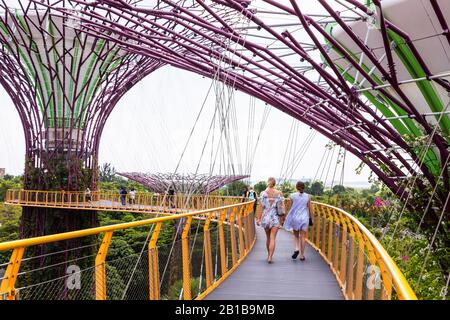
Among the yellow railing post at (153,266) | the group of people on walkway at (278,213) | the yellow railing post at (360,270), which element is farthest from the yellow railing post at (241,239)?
the yellow railing post at (153,266)

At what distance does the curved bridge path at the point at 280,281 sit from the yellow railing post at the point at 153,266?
1.59 m

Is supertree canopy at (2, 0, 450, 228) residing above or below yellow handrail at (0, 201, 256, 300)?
above

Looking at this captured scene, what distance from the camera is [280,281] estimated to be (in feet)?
26.5

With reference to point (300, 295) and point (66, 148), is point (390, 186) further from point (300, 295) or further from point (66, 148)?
point (66, 148)

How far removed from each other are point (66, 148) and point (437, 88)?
82.2ft

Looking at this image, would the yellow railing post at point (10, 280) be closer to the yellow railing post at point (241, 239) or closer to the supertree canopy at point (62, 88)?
the yellow railing post at point (241, 239)

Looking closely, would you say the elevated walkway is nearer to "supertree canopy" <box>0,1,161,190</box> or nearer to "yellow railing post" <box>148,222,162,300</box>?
"yellow railing post" <box>148,222,162,300</box>

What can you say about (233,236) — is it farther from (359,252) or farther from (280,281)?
(359,252)

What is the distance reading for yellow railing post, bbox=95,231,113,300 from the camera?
13.1 feet

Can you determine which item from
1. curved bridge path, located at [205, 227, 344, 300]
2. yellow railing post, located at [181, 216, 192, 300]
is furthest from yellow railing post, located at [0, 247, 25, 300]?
curved bridge path, located at [205, 227, 344, 300]

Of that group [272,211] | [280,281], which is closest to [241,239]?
[272,211]

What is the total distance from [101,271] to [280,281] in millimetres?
4464

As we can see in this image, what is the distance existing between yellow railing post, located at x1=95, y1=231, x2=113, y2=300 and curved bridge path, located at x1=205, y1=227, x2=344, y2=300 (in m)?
2.83
